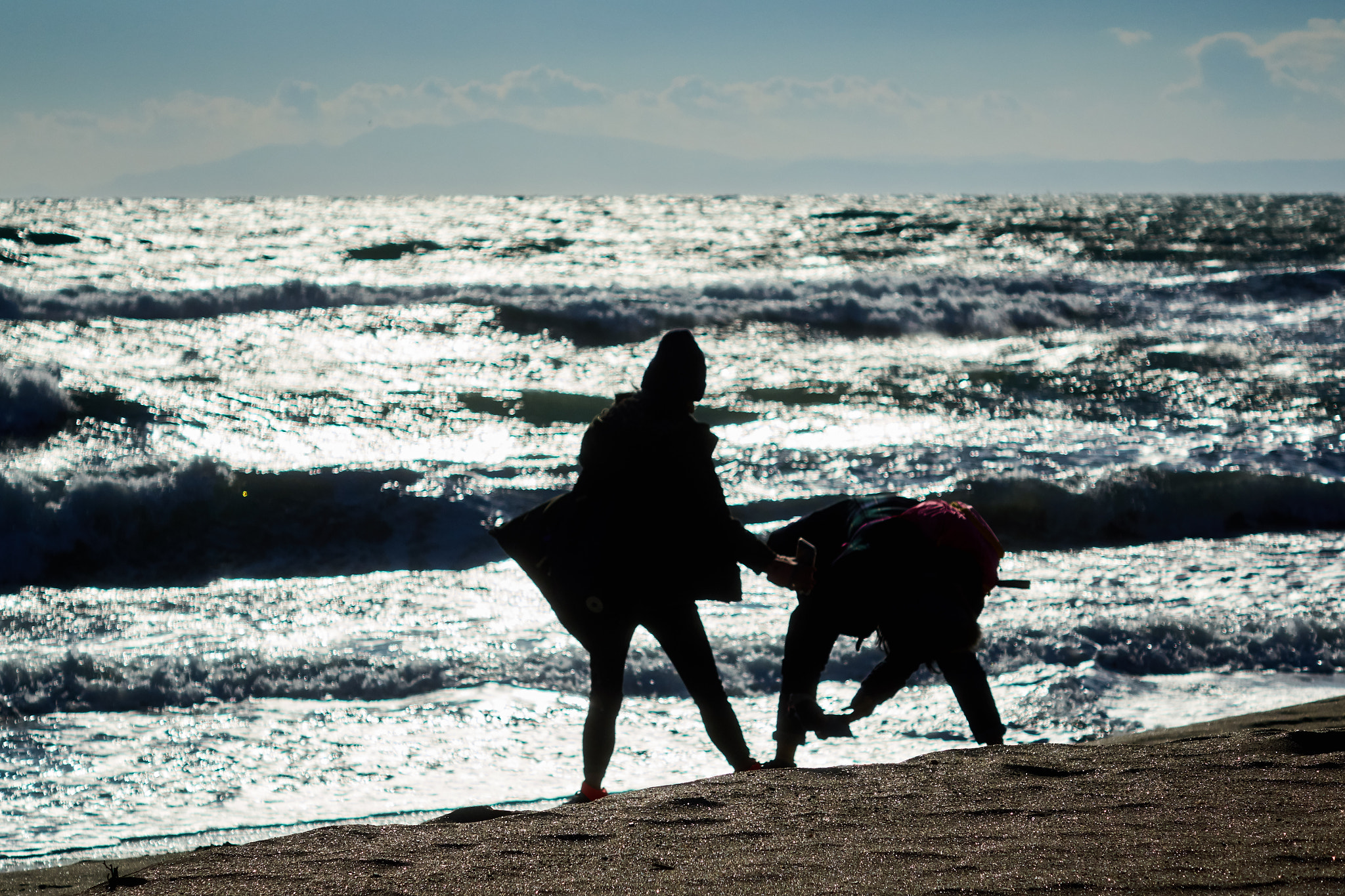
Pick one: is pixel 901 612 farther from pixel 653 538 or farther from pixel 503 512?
pixel 503 512

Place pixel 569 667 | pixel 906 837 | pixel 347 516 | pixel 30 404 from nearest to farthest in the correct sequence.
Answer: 1. pixel 906 837
2. pixel 569 667
3. pixel 347 516
4. pixel 30 404

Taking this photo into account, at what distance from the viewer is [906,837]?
8.98 ft

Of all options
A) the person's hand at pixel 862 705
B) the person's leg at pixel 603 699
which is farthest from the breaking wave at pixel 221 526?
the person's hand at pixel 862 705

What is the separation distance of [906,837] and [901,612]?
1.01m

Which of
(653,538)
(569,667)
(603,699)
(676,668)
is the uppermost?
(653,538)

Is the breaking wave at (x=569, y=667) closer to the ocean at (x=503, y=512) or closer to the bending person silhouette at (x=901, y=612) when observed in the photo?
the ocean at (x=503, y=512)

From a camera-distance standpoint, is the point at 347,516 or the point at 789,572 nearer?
the point at 789,572

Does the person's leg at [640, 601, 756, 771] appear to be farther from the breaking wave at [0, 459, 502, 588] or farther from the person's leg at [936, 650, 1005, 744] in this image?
the breaking wave at [0, 459, 502, 588]

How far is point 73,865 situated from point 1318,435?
13.0 metres

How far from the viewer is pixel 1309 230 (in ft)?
167

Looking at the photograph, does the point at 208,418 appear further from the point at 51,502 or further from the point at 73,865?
the point at 73,865

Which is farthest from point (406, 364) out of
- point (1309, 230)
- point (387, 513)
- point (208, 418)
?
point (1309, 230)

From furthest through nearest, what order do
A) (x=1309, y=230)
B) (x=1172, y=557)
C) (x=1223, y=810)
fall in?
(x=1309, y=230) < (x=1172, y=557) < (x=1223, y=810)

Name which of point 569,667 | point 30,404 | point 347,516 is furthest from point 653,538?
point 30,404
